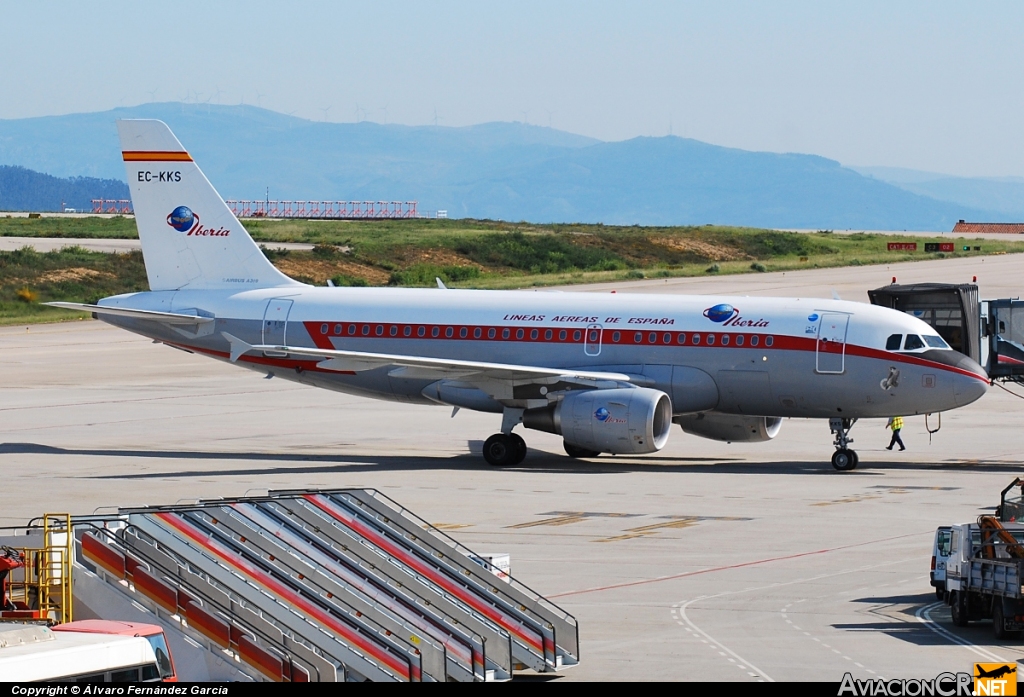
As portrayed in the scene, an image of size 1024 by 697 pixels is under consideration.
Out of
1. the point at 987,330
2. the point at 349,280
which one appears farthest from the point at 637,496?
the point at 349,280

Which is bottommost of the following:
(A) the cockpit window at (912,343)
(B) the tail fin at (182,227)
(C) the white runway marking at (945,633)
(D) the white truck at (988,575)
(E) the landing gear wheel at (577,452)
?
(E) the landing gear wheel at (577,452)

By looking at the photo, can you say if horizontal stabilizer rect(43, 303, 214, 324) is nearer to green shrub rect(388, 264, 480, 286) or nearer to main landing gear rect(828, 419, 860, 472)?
main landing gear rect(828, 419, 860, 472)

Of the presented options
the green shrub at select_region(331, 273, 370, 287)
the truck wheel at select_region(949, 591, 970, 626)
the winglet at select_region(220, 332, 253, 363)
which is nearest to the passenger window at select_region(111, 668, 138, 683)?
the truck wheel at select_region(949, 591, 970, 626)

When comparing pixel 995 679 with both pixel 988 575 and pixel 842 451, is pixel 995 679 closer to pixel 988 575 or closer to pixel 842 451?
pixel 988 575

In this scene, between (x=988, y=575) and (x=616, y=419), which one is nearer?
(x=988, y=575)

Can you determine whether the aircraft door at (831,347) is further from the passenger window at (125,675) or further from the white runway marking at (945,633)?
the passenger window at (125,675)

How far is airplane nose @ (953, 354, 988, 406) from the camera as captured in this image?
3781cm

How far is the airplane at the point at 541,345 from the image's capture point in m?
38.1

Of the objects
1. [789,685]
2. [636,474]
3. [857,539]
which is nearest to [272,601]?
[789,685]

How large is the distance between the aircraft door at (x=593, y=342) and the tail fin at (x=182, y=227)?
915 cm

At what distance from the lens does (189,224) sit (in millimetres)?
44281

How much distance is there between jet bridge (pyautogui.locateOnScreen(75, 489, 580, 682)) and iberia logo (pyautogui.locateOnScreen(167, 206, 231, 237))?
80.6ft

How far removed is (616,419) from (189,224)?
46.2 feet

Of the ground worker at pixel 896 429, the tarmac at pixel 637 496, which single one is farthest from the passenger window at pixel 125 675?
the ground worker at pixel 896 429
